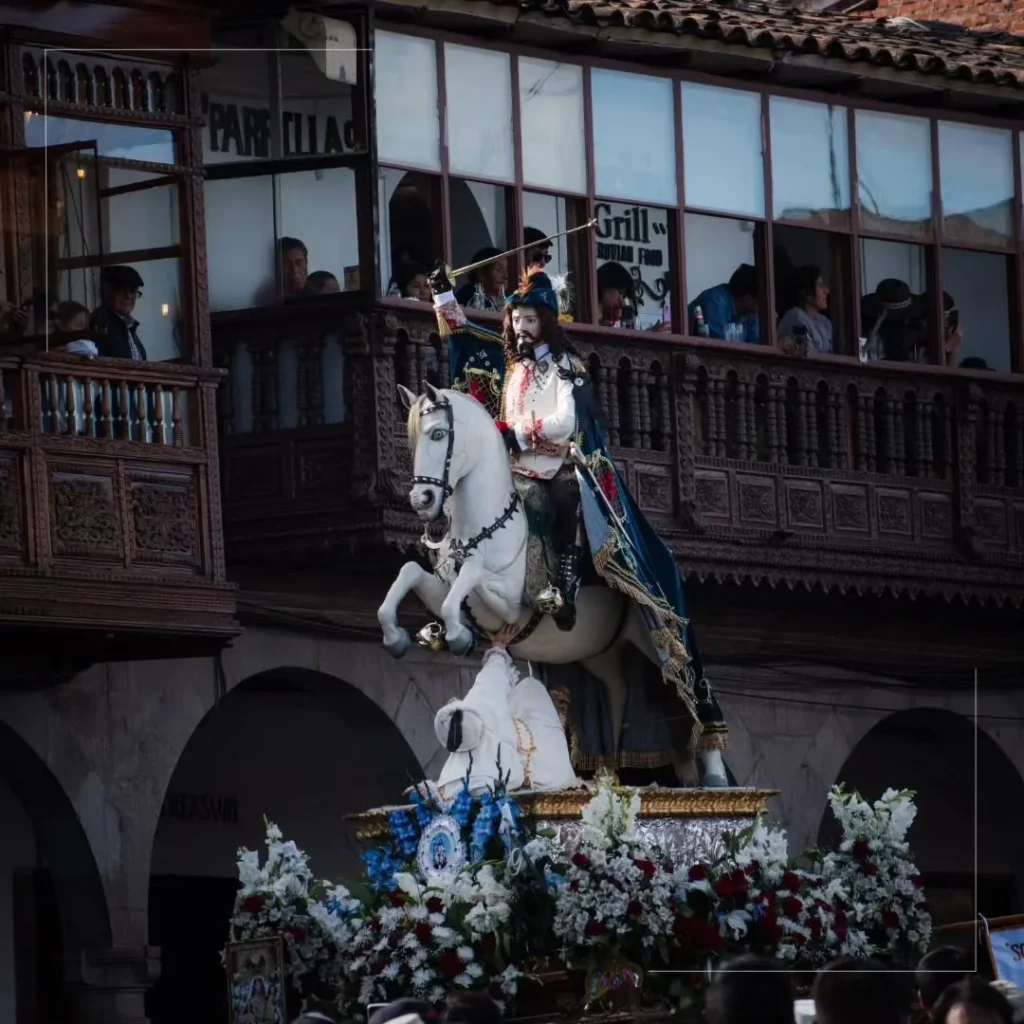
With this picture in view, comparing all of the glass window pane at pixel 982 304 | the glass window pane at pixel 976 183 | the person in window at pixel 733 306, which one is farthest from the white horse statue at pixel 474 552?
the glass window pane at pixel 982 304

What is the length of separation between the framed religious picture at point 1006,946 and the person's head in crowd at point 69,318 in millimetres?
6933

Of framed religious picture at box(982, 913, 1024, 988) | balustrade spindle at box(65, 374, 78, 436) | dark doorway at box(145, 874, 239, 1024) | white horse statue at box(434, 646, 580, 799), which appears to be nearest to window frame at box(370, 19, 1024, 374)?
balustrade spindle at box(65, 374, 78, 436)

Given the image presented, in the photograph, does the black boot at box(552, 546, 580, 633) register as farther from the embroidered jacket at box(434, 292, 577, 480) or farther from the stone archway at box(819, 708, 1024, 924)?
the stone archway at box(819, 708, 1024, 924)

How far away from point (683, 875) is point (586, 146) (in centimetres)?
864

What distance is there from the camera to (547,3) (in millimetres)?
22203

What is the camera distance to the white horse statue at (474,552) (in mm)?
15141

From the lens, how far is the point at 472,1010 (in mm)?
12508

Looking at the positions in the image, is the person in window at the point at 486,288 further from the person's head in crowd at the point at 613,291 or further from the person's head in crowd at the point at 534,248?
the person's head in crowd at the point at 613,291

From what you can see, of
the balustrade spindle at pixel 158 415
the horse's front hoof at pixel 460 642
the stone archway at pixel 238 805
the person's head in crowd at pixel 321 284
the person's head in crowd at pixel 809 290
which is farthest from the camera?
the person's head in crowd at pixel 809 290

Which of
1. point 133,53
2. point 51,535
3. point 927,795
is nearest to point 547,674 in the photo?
point 51,535

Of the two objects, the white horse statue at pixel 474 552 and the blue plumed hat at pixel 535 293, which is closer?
the white horse statue at pixel 474 552

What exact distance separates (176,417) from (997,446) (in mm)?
6444

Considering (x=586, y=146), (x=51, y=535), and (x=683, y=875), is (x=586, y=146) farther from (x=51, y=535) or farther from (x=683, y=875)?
(x=683, y=875)

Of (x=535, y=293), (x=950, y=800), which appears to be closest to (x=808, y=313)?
(x=950, y=800)
